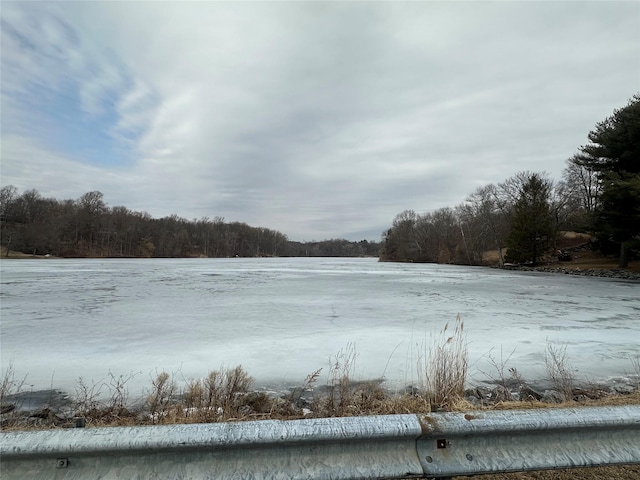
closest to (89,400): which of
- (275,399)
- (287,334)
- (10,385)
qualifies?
(10,385)

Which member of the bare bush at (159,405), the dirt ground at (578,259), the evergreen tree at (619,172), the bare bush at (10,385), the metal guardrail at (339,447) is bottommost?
the bare bush at (10,385)

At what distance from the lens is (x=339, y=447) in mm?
1766

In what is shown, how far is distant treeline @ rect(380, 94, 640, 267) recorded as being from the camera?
23609 mm

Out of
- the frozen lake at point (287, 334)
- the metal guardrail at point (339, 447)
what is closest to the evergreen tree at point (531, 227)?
the frozen lake at point (287, 334)

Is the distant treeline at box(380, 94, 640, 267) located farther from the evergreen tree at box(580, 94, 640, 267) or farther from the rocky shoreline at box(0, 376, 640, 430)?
the rocky shoreline at box(0, 376, 640, 430)

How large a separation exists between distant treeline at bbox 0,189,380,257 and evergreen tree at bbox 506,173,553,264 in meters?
78.4

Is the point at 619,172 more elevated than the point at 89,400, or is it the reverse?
the point at 619,172

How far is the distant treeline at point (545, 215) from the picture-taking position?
23609 mm

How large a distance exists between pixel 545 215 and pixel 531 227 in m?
2.07

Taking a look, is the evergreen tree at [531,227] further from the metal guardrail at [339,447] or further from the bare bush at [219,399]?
the metal guardrail at [339,447]

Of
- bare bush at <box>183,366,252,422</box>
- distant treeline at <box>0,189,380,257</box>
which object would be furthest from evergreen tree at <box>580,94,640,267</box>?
distant treeline at <box>0,189,380,257</box>

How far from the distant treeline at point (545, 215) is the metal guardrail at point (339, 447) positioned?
22.9m

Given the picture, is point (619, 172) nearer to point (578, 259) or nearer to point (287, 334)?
point (578, 259)

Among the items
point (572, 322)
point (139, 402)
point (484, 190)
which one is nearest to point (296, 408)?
point (139, 402)
